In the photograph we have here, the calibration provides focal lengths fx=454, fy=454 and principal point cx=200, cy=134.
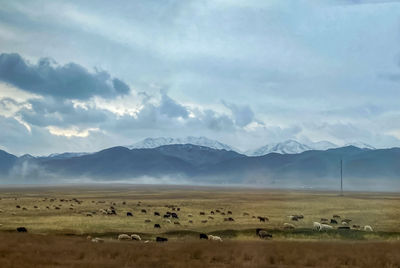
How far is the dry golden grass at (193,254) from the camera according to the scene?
26609 mm

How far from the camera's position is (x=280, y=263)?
2822cm

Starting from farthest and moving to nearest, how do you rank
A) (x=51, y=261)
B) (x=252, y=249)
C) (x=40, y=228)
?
(x=40, y=228) < (x=252, y=249) < (x=51, y=261)

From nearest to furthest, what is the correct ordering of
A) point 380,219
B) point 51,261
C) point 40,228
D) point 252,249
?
1. point 51,261
2. point 252,249
3. point 40,228
4. point 380,219

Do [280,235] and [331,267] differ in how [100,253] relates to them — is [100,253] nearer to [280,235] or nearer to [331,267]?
[331,267]

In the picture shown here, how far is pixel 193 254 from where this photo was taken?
29.5 metres

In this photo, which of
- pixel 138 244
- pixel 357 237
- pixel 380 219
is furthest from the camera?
pixel 380 219

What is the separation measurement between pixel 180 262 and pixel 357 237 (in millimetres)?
21058

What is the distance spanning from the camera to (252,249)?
1209 inches

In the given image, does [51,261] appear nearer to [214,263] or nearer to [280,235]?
[214,263]

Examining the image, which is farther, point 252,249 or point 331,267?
point 252,249

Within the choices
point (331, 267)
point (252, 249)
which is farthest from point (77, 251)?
point (331, 267)

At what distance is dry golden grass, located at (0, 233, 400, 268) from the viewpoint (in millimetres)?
26609

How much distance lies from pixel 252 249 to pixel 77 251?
11.6 meters

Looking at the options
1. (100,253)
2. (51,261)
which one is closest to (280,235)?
(100,253)
